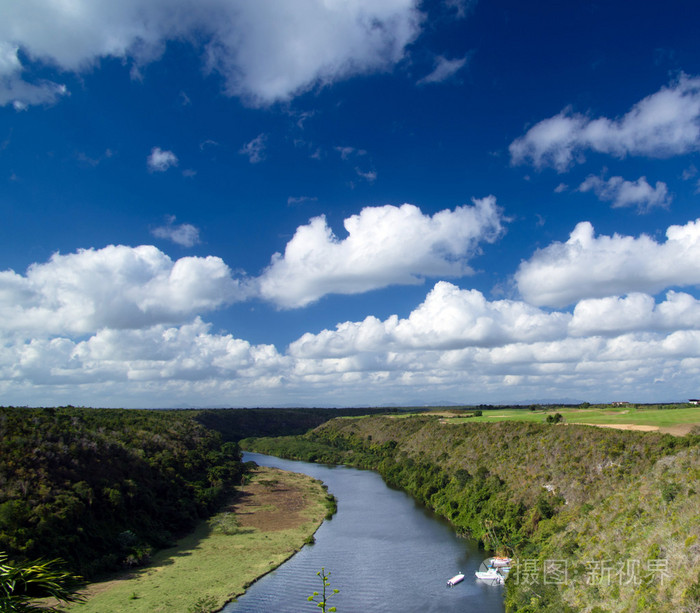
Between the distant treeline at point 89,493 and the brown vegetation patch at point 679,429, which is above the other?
the brown vegetation patch at point 679,429

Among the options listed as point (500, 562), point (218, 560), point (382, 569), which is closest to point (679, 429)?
point (500, 562)

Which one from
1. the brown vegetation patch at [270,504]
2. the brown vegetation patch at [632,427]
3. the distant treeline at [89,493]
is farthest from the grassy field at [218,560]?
the brown vegetation patch at [632,427]

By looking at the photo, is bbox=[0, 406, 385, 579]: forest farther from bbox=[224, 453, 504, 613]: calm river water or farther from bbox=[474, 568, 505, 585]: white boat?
bbox=[474, 568, 505, 585]: white boat

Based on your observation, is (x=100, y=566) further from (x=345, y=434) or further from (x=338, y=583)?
(x=345, y=434)

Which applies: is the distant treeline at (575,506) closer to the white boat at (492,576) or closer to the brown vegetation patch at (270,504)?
the white boat at (492,576)

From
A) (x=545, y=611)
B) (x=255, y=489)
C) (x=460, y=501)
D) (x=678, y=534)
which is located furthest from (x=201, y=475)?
(x=678, y=534)

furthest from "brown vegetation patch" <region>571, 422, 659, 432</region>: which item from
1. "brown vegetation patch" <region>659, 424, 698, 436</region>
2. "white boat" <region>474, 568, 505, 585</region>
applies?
"white boat" <region>474, 568, 505, 585</region>
